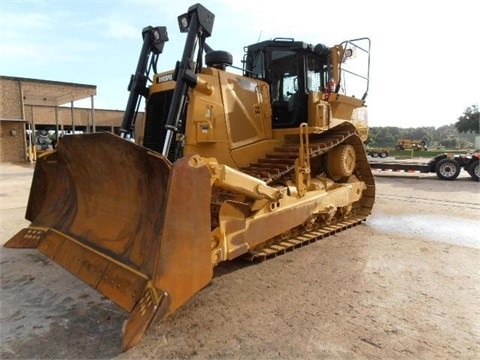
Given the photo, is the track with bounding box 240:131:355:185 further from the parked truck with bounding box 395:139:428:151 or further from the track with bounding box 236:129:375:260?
the parked truck with bounding box 395:139:428:151

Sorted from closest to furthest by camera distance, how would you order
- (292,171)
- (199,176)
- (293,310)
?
(199,176), (293,310), (292,171)

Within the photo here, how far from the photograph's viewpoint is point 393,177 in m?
15.0

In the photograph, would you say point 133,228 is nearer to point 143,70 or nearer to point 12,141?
point 143,70

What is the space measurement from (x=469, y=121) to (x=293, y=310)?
62.0m

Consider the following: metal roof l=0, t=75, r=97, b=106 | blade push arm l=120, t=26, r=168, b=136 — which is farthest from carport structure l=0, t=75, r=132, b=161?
blade push arm l=120, t=26, r=168, b=136

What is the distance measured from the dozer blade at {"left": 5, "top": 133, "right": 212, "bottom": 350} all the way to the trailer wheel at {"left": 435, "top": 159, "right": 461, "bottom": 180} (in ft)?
44.5

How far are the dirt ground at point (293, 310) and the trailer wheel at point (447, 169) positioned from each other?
378 inches

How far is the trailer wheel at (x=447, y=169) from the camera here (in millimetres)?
13625

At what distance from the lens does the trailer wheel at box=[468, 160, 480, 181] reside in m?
13.3

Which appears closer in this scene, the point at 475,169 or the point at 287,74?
the point at 287,74

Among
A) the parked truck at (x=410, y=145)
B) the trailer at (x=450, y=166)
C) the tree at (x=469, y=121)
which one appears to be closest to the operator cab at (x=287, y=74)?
the trailer at (x=450, y=166)

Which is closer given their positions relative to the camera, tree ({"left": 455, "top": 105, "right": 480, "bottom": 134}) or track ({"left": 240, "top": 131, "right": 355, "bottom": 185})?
track ({"left": 240, "top": 131, "right": 355, "bottom": 185})

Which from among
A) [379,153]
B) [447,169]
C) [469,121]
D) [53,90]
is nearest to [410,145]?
[379,153]

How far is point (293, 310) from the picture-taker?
10.6ft
